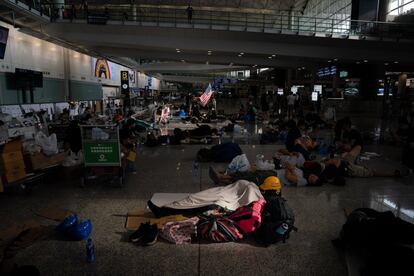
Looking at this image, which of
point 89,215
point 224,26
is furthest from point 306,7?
point 89,215

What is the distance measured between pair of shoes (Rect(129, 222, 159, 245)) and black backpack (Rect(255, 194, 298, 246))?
4.99 ft

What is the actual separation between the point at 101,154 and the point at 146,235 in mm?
3070

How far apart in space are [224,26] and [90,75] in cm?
1574

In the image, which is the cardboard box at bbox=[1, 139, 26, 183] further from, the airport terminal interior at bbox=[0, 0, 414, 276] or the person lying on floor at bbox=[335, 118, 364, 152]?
the person lying on floor at bbox=[335, 118, 364, 152]

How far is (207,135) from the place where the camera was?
45.3 feet

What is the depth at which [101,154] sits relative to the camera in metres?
6.94

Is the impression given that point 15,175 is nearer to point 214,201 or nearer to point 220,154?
point 214,201

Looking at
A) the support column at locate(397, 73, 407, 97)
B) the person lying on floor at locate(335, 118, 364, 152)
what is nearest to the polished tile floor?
the person lying on floor at locate(335, 118, 364, 152)

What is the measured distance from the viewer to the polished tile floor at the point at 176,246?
3867mm

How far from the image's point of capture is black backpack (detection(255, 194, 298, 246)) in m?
4.39

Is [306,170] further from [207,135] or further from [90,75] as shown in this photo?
[90,75]

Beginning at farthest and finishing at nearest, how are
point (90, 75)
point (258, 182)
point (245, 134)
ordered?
point (90, 75) < point (245, 134) < point (258, 182)

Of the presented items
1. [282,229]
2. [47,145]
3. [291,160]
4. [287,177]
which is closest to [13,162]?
[47,145]

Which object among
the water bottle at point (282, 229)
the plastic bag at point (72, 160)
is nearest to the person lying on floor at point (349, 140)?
the water bottle at point (282, 229)
